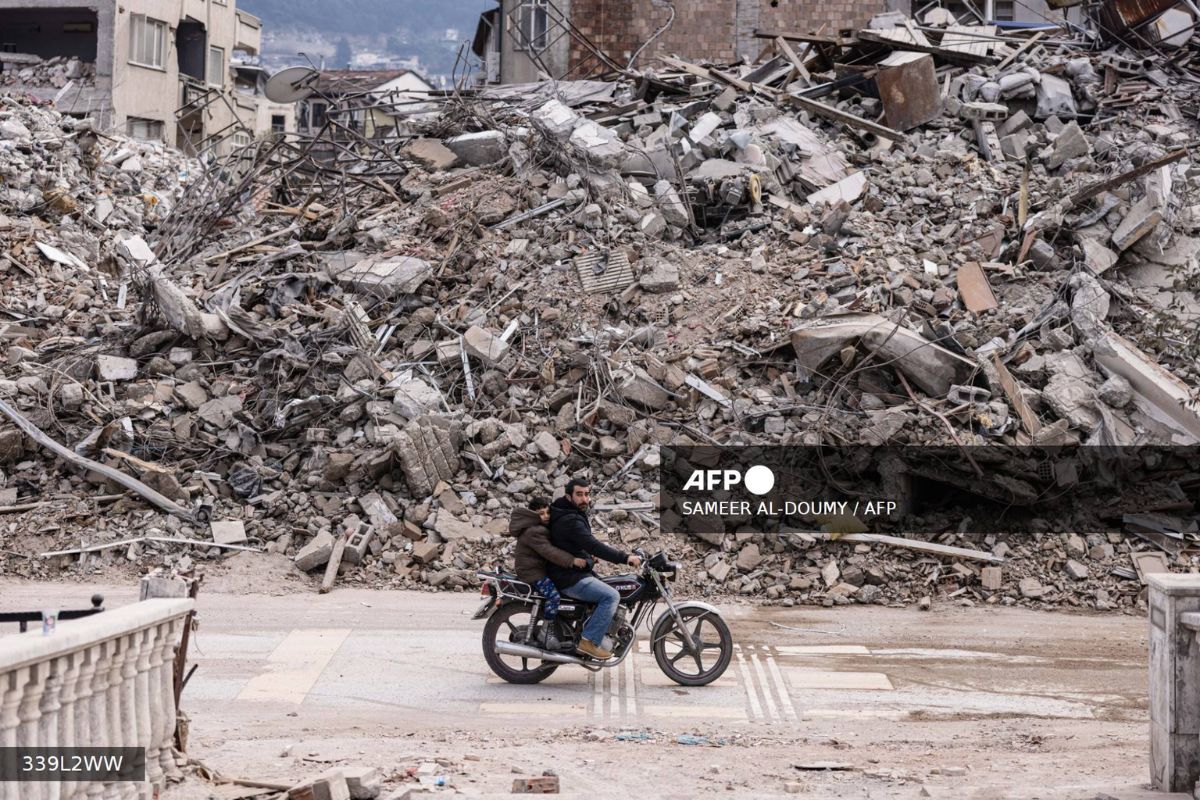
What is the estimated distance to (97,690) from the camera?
5219 mm

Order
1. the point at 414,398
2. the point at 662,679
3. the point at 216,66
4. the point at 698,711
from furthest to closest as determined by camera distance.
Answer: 1. the point at 216,66
2. the point at 414,398
3. the point at 662,679
4. the point at 698,711

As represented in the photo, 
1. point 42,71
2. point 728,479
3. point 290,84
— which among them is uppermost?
point 42,71

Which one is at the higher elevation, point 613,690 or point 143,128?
point 143,128

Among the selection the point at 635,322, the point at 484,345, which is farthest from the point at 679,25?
the point at 484,345

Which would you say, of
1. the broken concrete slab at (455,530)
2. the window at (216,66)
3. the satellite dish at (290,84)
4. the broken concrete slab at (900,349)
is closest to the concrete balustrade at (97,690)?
the broken concrete slab at (455,530)

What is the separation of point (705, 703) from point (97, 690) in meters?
4.75

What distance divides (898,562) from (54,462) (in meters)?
9.73

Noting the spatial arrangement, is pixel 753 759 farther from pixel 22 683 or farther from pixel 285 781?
pixel 22 683


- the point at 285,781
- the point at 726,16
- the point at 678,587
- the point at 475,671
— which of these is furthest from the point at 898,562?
the point at 726,16

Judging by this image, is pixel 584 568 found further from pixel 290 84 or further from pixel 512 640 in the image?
pixel 290 84

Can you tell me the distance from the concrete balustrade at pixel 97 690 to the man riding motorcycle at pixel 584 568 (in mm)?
3457

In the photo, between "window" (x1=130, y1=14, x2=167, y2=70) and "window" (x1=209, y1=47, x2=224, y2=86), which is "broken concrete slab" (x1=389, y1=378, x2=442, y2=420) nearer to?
"window" (x1=130, y1=14, x2=167, y2=70)

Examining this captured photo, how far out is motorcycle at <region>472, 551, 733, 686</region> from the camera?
912cm

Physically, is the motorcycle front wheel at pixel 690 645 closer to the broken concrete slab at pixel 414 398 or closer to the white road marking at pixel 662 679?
the white road marking at pixel 662 679
